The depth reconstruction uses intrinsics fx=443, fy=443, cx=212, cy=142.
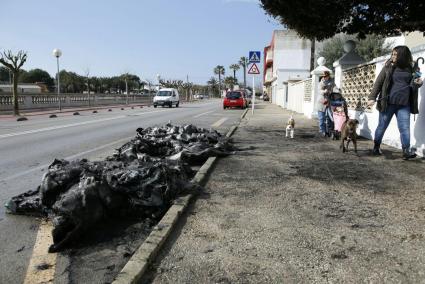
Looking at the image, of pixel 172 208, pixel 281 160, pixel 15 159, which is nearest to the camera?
pixel 172 208

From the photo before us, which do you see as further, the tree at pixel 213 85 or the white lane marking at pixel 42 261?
the tree at pixel 213 85

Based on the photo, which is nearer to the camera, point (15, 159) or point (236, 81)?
point (15, 159)

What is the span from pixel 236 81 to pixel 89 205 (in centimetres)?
14383

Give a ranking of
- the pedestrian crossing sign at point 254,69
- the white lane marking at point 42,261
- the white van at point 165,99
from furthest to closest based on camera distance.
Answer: the white van at point 165,99, the pedestrian crossing sign at point 254,69, the white lane marking at point 42,261

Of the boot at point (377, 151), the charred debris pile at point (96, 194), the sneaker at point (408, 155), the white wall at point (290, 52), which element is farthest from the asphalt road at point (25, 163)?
the white wall at point (290, 52)

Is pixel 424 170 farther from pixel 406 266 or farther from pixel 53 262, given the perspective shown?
pixel 53 262

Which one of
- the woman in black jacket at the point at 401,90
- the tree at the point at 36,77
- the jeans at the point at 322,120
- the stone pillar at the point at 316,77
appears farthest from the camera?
the tree at the point at 36,77

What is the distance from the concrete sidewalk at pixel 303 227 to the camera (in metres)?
3.31

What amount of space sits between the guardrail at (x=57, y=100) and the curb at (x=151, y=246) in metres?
27.4

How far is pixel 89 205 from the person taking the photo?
14.2 feet

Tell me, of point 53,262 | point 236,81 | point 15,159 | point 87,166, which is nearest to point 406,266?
point 53,262

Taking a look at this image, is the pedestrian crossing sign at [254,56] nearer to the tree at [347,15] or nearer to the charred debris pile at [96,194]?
the tree at [347,15]

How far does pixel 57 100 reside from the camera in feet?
122

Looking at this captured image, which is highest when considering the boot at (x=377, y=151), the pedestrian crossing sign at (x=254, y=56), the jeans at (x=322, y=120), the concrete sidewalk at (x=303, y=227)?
the pedestrian crossing sign at (x=254, y=56)
